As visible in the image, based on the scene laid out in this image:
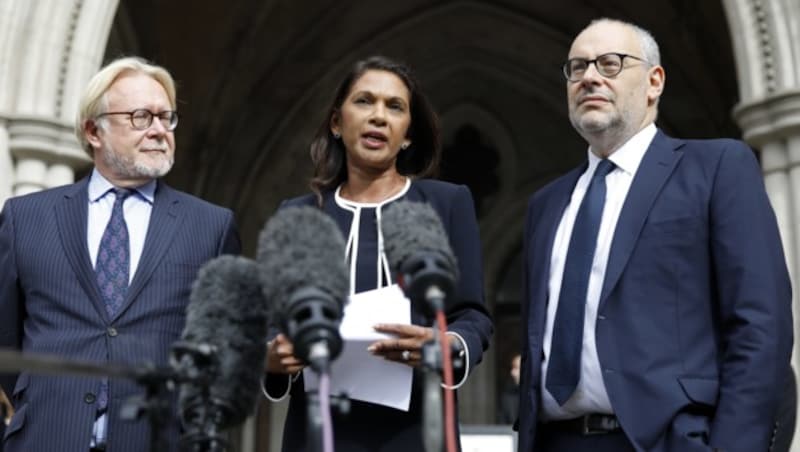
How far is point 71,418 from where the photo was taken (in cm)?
311

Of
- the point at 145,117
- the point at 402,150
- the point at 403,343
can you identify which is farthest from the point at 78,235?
the point at 403,343

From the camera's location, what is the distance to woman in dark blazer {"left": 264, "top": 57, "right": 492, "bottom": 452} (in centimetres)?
301

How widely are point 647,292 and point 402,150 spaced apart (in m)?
0.78

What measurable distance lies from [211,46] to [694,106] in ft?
17.3

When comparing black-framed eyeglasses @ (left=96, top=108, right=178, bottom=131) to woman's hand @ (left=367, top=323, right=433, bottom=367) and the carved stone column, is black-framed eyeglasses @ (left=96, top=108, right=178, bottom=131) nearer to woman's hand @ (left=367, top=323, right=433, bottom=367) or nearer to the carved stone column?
woman's hand @ (left=367, top=323, right=433, bottom=367)

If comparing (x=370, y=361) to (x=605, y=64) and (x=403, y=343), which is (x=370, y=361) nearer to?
(x=403, y=343)

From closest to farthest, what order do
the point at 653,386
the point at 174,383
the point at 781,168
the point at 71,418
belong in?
1. the point at 174,383
2. the point at 653,386
3. the point at 71,418
4. the point at 781,168

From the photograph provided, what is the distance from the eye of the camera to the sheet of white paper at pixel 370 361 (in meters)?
2.89

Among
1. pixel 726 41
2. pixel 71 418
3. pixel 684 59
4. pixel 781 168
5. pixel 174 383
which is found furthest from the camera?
→ pixel 684 59

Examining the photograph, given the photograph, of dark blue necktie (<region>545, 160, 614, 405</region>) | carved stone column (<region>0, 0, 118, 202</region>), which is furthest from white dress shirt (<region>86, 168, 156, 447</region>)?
carved stone column (<region>0, 0, 118, 202</region>)

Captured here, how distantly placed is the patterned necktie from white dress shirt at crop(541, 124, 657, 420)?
3.51 ft

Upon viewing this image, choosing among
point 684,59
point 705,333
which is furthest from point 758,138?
point 684,59

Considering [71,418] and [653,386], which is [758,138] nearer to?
[653,386]

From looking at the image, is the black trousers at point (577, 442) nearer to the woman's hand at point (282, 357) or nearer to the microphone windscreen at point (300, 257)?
the woman's hand at point (282, 357)
